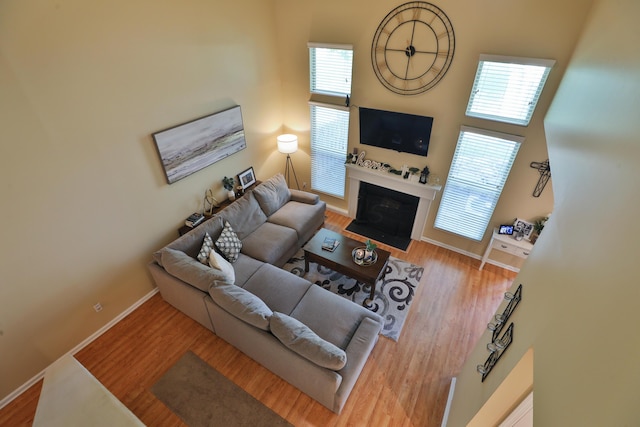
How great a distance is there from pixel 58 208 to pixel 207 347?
2.17m

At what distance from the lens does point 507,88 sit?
3611 mm

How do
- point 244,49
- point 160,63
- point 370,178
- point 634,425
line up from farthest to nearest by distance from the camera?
point 370,178, point 244,49, point 160,63, point 634,425

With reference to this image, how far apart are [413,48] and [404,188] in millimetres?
1999

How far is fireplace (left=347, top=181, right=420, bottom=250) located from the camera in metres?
5.09

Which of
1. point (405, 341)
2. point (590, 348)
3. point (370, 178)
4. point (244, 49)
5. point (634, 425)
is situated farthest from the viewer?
point (370, 178)

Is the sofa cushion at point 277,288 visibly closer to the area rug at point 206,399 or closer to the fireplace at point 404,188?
the area rug at point 206,399

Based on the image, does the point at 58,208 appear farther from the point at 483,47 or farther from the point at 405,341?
the point at 483,47

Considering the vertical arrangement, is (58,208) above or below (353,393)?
above

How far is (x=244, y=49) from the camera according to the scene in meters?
4.38

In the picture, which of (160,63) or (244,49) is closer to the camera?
(160,63)

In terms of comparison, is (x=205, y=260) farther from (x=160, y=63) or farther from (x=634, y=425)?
(x=634, y=425)

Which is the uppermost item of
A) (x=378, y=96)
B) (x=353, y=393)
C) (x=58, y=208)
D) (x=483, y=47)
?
(x=483, y=47)

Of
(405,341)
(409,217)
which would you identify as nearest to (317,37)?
(409,217)

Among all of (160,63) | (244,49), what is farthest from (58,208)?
(244,49)
